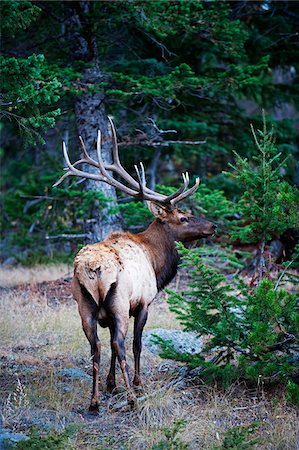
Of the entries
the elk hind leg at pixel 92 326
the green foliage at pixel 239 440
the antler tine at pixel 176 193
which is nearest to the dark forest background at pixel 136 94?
the antler tine at pixel 176 193

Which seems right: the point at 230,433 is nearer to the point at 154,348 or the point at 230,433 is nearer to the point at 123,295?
the point at 123,295

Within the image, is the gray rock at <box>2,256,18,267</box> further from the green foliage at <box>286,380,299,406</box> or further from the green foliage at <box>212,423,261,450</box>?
the green foliage at <box>212,423,261,450</box>

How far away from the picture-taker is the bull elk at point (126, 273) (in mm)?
6391

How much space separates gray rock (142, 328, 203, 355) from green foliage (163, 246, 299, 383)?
1.17 m

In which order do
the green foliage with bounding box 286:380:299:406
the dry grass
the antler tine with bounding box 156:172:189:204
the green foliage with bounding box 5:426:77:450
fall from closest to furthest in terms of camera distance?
the green foliage with bounding box 5:426:77:450
the green foliage with bounding box 286:380:299:406
the antler tine with bounding box 156:172:189:204
the dry grass

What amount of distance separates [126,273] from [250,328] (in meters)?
1.27

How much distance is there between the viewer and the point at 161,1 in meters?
10.5

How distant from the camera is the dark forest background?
34.4 feet

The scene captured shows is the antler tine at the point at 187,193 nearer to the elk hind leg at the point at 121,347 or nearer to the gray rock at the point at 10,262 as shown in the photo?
the elk hind leg at the point at 121,347

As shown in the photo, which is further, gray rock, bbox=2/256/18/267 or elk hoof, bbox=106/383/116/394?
gray rock, bbox=2/256/18/267

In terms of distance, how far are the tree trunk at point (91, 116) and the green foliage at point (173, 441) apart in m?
6.27

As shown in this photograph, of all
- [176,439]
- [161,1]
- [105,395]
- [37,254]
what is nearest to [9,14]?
[161,1]

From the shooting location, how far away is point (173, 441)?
5.32m

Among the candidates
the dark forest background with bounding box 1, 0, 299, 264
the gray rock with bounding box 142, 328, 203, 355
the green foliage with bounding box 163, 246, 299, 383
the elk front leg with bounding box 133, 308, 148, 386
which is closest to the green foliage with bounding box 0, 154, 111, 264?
the dark forest background with bounding box 1, 0, 299, 264
